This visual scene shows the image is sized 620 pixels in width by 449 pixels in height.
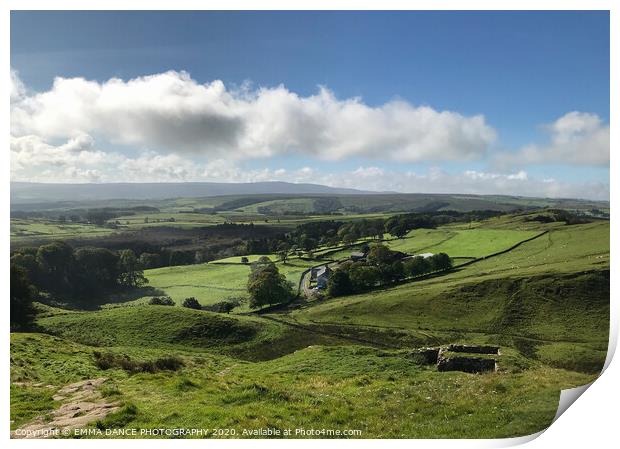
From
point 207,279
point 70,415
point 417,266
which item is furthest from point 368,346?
point 70,415

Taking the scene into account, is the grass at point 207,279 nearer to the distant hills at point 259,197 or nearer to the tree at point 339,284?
the tree at point 339,284

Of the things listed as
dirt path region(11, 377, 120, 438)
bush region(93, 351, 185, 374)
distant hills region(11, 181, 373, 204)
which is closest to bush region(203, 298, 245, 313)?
bush region(93, 351, 185, 374)

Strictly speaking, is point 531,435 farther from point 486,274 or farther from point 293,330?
point 293,330

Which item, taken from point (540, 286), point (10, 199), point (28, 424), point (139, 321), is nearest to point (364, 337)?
point (540, 286)

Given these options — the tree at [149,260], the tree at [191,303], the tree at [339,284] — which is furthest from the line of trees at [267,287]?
the tree at [149,260]

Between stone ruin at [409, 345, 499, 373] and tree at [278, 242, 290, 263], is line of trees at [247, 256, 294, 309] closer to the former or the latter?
tree at [278, 242, 290, 263]
